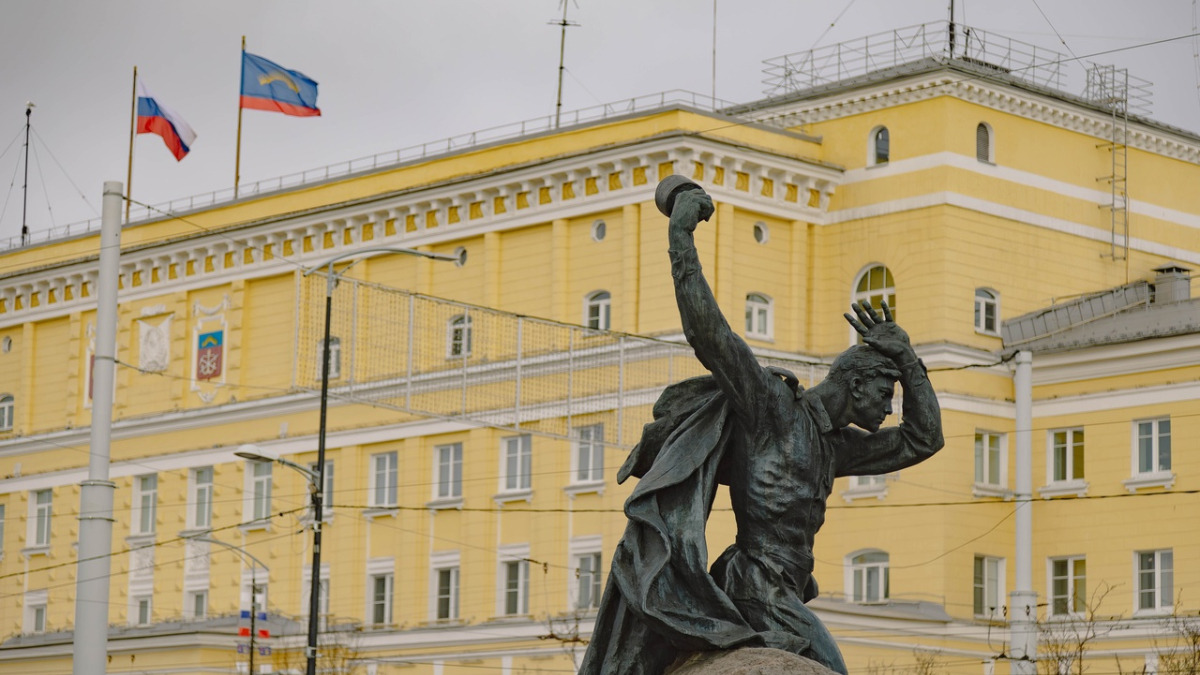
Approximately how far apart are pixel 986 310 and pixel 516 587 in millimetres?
12333

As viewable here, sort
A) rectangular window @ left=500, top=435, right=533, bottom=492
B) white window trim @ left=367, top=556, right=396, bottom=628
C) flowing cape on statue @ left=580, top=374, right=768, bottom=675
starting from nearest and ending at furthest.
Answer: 1. flowing cape on statue @ left=580, top=374, right=768, bottom=675
2. rectangular window @ left=500, top=435, right=533, bottom=492
3. white window trim @ left=367, top=556, right=396, bottom=628

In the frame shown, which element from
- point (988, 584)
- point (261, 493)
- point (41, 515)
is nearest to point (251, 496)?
point (261, 493)

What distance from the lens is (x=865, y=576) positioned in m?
59.3

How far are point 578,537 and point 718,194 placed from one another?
8.21m

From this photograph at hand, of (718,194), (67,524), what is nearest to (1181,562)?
(718,194)

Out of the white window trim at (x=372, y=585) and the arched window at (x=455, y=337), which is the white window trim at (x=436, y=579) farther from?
the arched window at (x=455, y=337)

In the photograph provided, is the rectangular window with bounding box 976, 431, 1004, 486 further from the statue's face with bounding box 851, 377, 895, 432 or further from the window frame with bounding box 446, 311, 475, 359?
the statue's face with bounding box 851, 377, 895, 432

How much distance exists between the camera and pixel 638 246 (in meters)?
60.1

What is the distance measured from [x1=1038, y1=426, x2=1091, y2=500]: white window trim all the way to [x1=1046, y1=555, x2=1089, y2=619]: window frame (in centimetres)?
140

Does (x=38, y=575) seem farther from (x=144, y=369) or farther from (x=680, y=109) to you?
(x=680, y=109)

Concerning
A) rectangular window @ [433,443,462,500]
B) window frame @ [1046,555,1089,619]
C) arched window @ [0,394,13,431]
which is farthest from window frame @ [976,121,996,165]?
arched window @ [0,394,13,431]

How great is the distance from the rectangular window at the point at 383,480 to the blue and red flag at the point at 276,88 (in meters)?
8.54

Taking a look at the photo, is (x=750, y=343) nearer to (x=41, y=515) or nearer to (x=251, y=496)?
(x=251, y=496)

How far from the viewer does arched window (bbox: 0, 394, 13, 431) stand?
250 ft
